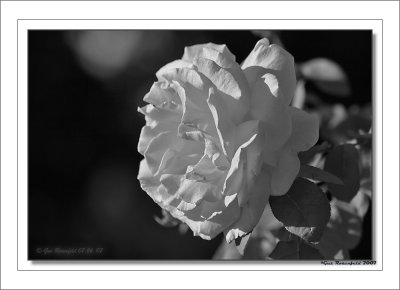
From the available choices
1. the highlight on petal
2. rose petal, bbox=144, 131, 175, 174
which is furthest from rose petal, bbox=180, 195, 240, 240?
the highlight on petal

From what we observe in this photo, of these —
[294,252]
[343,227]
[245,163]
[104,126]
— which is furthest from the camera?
[104,126]

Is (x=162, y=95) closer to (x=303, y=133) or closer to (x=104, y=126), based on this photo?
(x=303, y=133)

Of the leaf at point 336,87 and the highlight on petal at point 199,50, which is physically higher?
the highlight on petal at point 199,50

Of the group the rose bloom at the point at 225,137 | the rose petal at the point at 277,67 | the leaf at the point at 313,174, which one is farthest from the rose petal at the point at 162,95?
the leaf at the point at 313,174

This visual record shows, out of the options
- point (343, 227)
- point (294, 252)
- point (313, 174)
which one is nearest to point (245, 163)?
point (313, 174)

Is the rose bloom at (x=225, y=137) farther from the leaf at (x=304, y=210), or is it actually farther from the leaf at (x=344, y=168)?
the leaf at (x=344, y=168)

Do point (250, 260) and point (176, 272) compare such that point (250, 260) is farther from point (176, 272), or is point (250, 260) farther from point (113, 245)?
point (113, 245)
